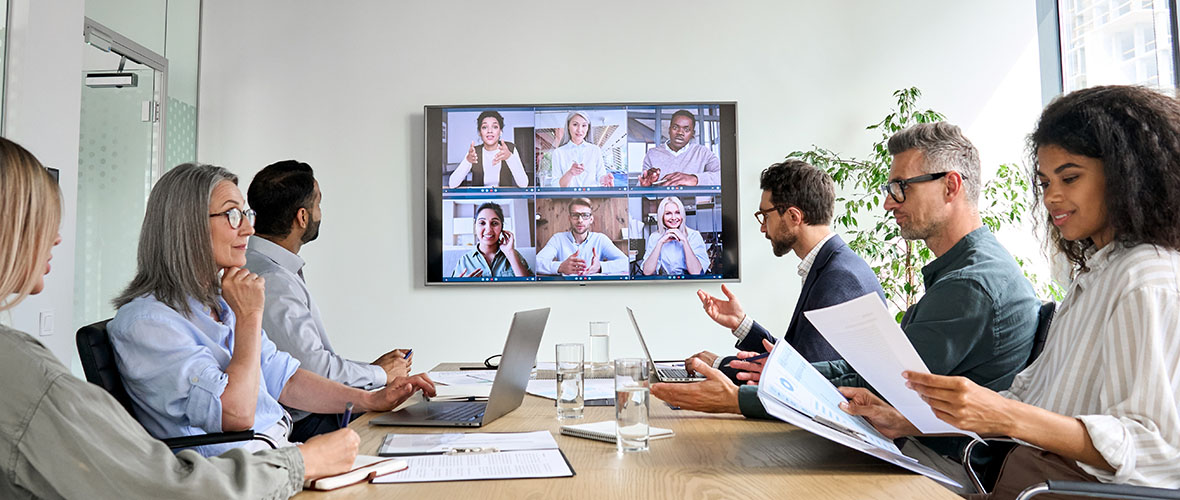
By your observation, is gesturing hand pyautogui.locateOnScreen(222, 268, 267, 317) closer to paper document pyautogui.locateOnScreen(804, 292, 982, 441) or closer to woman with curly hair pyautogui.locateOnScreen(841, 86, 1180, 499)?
paper document pyautogui.locateOnScreen(804, 292, 982, 441)

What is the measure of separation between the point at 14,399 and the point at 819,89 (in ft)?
13.2

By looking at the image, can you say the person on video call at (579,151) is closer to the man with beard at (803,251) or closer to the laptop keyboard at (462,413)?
the man with beard at (803,251)

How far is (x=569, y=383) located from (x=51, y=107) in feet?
8.61

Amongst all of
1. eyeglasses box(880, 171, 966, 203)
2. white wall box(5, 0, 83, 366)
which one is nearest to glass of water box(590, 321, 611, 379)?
eyeglasses box(880, 171, 966, 203)

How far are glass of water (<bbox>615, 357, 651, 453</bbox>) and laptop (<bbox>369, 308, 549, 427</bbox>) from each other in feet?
1.12

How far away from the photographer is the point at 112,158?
388 cm

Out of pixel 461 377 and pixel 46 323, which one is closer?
pixel 461 377

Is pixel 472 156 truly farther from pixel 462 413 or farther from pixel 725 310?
pixel 462 413

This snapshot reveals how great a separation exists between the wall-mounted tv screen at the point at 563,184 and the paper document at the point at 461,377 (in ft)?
4.99

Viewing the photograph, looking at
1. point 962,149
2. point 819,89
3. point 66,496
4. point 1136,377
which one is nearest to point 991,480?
point 1136,377

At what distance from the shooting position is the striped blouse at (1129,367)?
1.27 m

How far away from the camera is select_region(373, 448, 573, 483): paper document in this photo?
4.12ft

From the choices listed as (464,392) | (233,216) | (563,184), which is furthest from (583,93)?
(233,216)

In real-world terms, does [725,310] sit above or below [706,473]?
above
